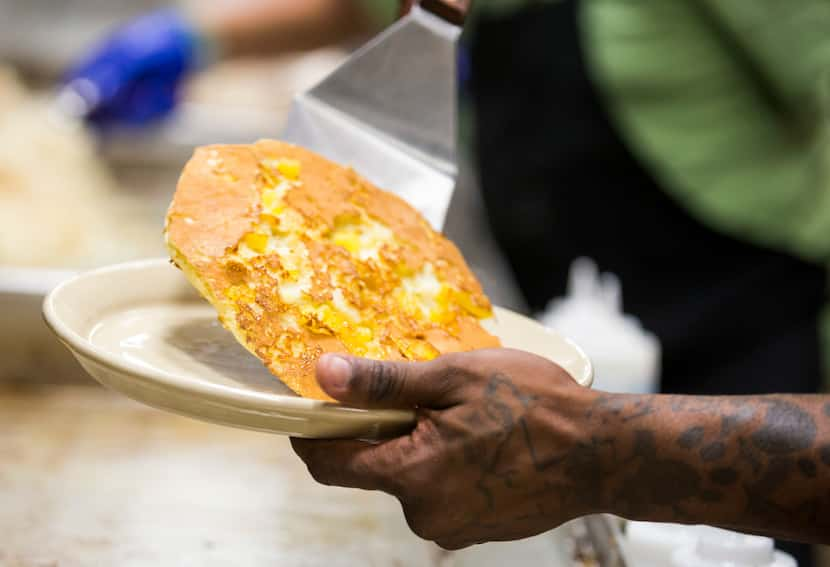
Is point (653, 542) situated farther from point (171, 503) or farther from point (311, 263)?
point (171, 503)

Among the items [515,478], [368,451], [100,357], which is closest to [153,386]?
[100,357]

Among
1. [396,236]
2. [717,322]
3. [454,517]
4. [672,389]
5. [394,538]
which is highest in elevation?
[396,236]

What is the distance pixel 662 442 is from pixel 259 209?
44 centimetres

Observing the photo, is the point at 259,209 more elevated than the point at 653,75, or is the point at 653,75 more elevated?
the point at 259,209

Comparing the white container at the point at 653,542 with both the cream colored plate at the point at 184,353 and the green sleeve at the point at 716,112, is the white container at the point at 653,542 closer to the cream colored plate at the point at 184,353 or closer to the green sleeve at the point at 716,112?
the cream colored plate at the point at 184,353

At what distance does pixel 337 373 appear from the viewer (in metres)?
0.77

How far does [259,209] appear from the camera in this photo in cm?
94

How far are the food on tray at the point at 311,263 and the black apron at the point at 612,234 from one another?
105 cm

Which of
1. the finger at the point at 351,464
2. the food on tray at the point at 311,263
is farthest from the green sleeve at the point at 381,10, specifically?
the finger at the point at 351,464

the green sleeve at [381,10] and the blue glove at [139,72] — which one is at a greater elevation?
the green sleeve at [381,10]

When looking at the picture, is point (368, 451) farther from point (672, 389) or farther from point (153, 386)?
point (672, 389)

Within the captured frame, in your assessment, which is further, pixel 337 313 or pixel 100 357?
pixel 337 313

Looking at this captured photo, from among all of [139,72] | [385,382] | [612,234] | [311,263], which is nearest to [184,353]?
[311,263]

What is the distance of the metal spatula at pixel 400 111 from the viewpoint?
119 cm
